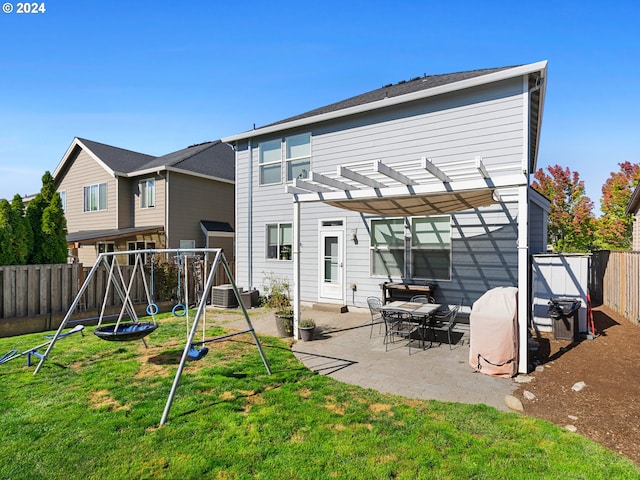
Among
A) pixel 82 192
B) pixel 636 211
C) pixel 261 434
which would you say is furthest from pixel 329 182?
pixel 82 192

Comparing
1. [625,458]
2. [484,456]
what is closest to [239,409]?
[484,456]

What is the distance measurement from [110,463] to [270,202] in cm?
926

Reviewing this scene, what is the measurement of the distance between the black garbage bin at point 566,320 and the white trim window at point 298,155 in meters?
7.45

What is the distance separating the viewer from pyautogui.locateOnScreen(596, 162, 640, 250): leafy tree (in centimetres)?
2188

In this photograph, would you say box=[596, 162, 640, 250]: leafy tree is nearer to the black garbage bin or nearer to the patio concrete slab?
the black garbage bin

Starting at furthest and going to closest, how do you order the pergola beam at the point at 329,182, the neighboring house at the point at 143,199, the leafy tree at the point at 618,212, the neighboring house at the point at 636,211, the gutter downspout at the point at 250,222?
the leafy tree at the point at 618,212
the neighboring house at the point at 143,199
the neighboring house at the point at 636,211
the gutter downspout at the point at 250,222
the pergola beam at the point at 329,182

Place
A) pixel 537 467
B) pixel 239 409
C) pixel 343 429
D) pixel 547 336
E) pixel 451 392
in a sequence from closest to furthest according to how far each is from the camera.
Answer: pixel 537 467, pixel 343 429, pixel 239 409, pixel 451 392, pixel 547 336

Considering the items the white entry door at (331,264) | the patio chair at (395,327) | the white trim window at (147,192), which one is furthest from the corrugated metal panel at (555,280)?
the white trim window at (147,192)

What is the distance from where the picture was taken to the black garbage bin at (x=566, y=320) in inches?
264

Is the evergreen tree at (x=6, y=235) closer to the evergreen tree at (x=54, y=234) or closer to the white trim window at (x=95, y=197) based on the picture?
the evergreen tree at (x=54, y=234)

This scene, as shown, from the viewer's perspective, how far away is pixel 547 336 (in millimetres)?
7219

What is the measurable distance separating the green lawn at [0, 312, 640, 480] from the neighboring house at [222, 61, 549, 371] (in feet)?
7.45

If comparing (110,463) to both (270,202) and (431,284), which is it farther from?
(270,202)

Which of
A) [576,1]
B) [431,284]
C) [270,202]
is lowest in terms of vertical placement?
[431,284]
